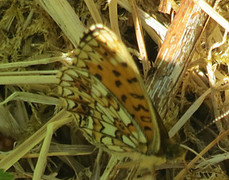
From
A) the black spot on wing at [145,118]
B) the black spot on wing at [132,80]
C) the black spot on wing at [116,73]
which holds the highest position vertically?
the black spot on wing at [116,73]

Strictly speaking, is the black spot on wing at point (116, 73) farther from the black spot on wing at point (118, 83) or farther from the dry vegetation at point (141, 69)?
the dry vegetation at point (141, 69)

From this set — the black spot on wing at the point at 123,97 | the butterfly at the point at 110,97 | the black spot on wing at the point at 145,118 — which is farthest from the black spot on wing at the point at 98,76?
the black spot on wing at the point at 145,118

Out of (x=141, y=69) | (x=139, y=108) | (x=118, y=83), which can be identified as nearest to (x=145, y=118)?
(x=139, y=108)

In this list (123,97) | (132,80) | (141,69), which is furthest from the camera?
(141,69)

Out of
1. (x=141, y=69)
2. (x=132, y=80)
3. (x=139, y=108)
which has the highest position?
(x=132, y=80)

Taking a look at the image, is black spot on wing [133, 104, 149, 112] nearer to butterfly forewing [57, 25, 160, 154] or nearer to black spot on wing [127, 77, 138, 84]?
butterfly forewing [57, 25, 160, 154]

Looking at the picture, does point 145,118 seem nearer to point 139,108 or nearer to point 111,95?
point 139,108

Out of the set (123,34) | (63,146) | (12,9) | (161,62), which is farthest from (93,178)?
(12,9)

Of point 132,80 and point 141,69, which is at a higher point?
point 132,80
